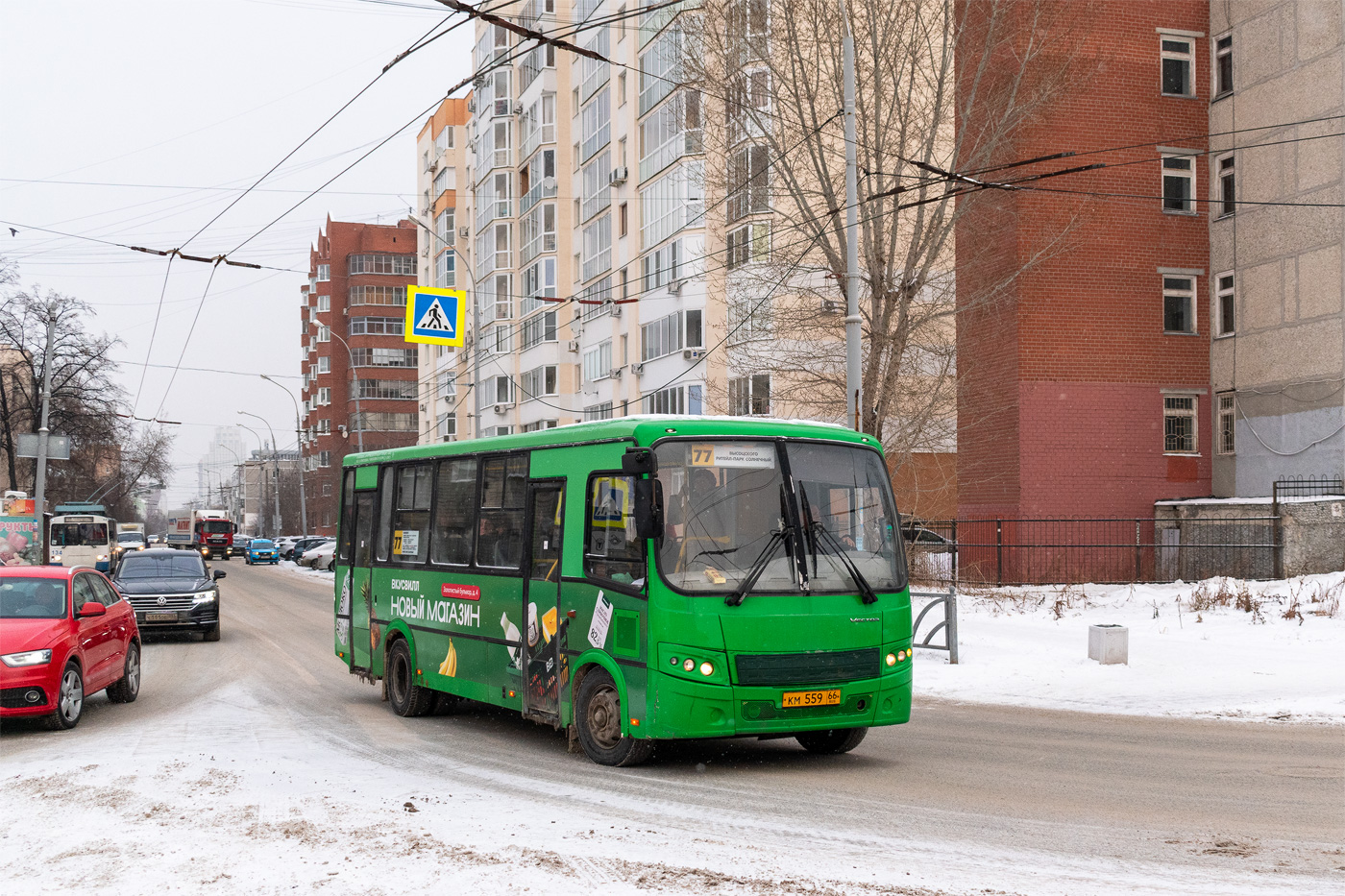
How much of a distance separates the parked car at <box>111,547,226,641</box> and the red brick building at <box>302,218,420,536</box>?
88151 mm

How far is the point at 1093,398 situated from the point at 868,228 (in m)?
9.17

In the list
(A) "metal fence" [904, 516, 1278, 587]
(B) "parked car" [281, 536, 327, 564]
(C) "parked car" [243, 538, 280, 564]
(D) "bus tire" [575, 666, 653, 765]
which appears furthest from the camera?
(C) "parked car" [243, 538, 280, 564]

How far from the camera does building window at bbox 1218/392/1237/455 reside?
3328cm

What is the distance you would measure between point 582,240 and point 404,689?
143 ft

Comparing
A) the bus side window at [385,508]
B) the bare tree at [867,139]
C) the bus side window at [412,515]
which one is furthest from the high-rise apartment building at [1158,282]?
the bus side window at [412,515]

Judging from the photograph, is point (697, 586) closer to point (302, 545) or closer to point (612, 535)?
point (612, 535)

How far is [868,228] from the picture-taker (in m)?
26.6

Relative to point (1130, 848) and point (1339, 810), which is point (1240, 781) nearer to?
point (1339, 810)

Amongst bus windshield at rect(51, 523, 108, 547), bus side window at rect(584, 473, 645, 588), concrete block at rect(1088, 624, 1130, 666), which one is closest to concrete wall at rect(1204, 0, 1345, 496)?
concrete block at rect(1088, 624, 1130, 666)

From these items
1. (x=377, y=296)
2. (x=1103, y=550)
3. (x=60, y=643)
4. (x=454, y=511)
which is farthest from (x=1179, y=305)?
(x=377, y=296)

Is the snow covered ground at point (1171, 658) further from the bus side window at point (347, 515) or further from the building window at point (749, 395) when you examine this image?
the building window at point (749, 395)

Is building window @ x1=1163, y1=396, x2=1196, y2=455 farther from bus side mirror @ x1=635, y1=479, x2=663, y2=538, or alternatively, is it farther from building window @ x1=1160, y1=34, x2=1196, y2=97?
bus side mirror @ x1=635, y1=479, x2=663, y2=538

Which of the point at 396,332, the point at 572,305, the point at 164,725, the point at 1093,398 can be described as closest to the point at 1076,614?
the point at 1093,398

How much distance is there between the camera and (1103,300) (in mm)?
32812
